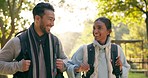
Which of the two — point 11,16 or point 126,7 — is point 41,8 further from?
point 126,7

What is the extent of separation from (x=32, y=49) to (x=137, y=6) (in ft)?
80.3

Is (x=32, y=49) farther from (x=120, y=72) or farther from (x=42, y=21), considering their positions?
(x=120, y=72)

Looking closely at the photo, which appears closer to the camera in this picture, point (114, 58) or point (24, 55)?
point (24, 55)

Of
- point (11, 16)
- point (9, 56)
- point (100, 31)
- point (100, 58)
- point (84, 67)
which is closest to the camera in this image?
point (9, 56)

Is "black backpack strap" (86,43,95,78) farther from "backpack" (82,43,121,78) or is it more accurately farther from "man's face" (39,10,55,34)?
"man's face" (39,10,55,34)

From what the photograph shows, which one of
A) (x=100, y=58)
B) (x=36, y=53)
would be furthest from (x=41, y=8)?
(x=100, y=58)

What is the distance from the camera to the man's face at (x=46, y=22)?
4.00m

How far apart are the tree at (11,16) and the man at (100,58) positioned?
13.8 metres

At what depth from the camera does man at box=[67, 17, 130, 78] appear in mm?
4793

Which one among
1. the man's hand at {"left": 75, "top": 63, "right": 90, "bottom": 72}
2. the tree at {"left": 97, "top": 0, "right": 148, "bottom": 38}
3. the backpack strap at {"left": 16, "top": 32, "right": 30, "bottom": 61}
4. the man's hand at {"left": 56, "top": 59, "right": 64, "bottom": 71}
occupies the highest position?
the tree at {"left": 97, "top": 0, "right": 148, "bottom": 38}

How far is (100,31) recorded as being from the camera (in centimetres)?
480

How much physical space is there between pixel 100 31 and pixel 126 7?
23341 mm

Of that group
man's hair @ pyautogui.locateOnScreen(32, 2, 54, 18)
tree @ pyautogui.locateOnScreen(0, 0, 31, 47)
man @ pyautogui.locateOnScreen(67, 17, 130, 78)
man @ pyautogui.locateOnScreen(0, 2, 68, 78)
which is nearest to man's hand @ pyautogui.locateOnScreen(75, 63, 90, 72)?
man @ pyautogui.locateOnScreen(67, 17, 130, 78)

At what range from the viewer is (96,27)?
190 inches
